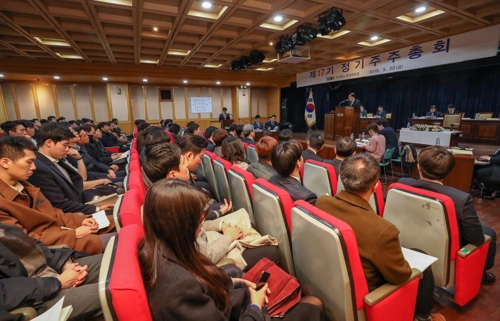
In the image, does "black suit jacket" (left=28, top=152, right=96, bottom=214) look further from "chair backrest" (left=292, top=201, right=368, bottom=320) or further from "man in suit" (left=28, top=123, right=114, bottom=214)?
"chair backrest" (left=292, top=201, right=368, bottom=320)

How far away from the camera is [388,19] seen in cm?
464

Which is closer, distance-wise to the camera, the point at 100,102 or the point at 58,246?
the point at 58,246

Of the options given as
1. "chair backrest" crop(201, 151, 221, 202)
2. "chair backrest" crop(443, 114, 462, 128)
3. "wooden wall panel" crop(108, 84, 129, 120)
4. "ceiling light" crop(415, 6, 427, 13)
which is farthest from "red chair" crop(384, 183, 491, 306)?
"wooden wall panel" crop(108, 84, 129, 120)

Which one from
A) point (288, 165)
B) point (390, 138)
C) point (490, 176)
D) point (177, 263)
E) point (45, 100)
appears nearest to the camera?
point (177, 263)

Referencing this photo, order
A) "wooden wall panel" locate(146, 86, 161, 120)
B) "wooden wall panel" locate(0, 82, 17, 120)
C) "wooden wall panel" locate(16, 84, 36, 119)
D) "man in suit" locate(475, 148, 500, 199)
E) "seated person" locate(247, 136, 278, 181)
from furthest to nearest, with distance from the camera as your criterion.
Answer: "wooden wall panel" locate(146, 86, 161, 120), "wooden wall panel" locate(16, 84, 36, 119), "wooden wall panel" locate(0, 82, 17, 120), "man in suit" locate(475, 148, 500, 199), "seated person" locate(247, 136, 278, 181)

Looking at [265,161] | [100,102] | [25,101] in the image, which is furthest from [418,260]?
[25,101]

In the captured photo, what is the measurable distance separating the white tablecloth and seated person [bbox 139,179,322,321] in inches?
291

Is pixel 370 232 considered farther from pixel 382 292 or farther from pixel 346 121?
pixel 346 121

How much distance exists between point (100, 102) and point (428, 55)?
12.2 meters

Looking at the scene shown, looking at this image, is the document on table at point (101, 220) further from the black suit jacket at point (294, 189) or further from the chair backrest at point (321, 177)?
the chair backrest at point (321, 177)

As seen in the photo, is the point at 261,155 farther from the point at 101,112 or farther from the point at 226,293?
the point at 101,112

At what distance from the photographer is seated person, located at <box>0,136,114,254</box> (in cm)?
136

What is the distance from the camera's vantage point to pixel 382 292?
40.9 inches

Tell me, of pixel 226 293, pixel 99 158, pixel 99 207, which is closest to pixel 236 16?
pixel 99 158
